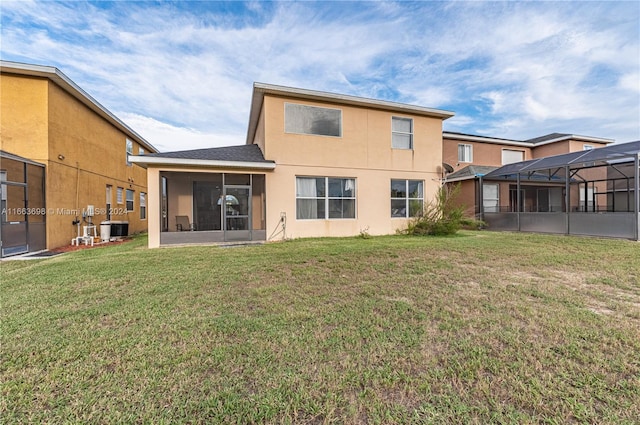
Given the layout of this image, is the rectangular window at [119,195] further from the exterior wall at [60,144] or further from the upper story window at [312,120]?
the upper story window at [312,120]

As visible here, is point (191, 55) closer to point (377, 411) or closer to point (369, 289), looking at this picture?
point (369, 289)

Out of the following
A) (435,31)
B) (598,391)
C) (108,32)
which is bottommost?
(598,391)

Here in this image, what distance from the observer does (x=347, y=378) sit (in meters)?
2.21

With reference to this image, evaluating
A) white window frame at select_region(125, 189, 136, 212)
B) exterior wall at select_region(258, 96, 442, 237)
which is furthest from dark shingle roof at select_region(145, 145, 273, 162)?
white window frame at select_region(125, 189, 136, 212)

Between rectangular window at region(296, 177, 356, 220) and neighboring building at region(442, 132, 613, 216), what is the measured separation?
9074mm

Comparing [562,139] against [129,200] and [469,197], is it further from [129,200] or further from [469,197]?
[129,200]

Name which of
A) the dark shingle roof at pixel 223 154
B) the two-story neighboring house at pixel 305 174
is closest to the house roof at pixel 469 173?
the two-story neighboring house at pixel 305 174

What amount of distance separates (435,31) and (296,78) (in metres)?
7.07

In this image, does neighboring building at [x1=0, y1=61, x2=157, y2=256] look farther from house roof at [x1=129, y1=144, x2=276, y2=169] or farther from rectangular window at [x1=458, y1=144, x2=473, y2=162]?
rectangular window at [x1=458, y1=144, x2=473, y2=162]

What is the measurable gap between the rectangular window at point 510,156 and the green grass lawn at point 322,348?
60.5 feet

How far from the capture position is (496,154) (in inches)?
800

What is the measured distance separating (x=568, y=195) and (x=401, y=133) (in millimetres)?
7547

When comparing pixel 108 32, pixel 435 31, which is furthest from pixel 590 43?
pixel 108 32

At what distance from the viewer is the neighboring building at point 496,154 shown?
1714 cm
